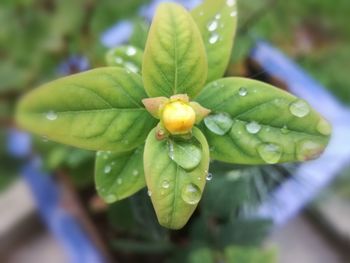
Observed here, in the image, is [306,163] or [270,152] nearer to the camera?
[270,152]

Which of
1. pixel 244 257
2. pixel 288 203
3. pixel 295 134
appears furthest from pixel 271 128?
pixel 288 203

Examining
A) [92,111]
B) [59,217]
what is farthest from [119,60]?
[59,217]

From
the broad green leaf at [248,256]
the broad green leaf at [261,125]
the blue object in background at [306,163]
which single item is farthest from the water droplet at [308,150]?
the blue object in background at [306,163]

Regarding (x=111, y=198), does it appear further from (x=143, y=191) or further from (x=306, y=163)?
(x=306, y=163)

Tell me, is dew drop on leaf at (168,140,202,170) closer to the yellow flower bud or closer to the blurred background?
the yellow flower bud

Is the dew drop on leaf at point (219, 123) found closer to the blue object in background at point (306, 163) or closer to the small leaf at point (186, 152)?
the small leaf at point (186, 152)
